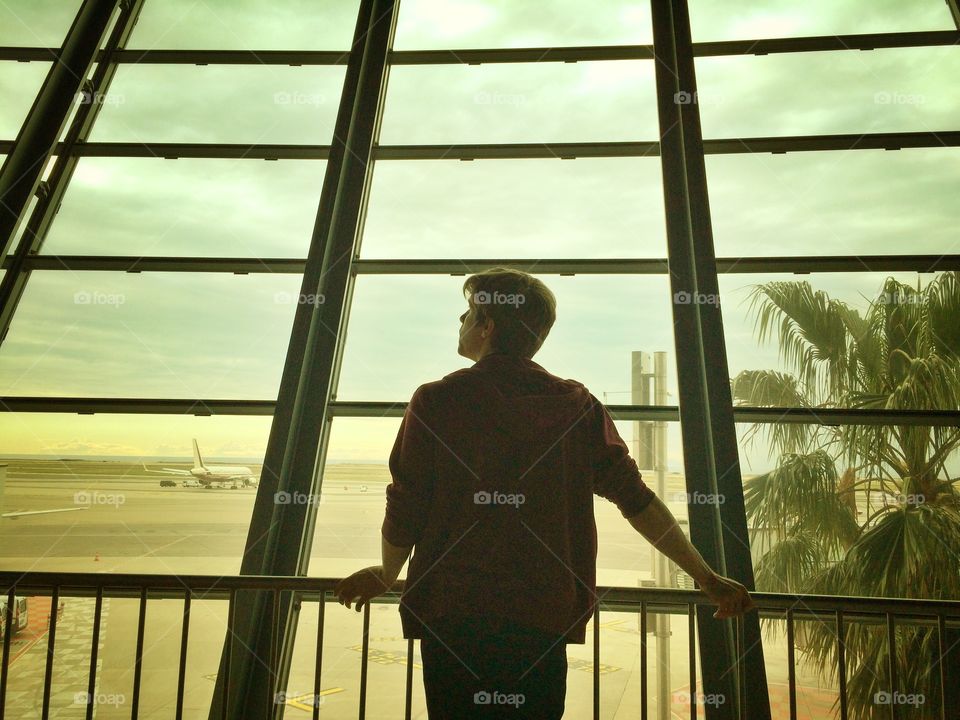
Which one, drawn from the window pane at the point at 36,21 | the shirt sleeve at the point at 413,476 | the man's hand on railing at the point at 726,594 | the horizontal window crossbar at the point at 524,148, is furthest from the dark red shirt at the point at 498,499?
the window pane at the point at 36,21

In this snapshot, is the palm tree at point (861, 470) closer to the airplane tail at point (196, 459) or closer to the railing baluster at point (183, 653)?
the railing baluster at point (183, 653)

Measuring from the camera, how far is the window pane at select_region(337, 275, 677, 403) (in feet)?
10.1

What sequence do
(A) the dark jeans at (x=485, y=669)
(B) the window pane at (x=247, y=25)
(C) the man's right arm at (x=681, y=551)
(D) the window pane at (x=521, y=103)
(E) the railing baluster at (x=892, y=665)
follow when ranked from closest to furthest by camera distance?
(A) the dark jeans at (x=485, y=669) < (C) the man's right arm at (x=681, y=551) < (E) the railing baluster at (x=892, y=665) < (D) the window pane at (x=521, y=103) < (B) the window pane at (x=247, y=25)

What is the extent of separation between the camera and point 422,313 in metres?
3.24

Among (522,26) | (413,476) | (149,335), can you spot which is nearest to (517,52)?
(522,26)

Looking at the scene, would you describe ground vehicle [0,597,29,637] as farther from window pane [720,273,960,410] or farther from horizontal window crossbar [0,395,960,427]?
window pane [720,273,960,410]

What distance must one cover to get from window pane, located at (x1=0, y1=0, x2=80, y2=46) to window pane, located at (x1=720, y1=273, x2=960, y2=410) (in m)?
3.99

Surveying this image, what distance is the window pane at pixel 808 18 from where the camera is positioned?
358 cm

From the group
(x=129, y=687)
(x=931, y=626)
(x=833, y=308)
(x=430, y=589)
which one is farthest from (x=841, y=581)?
(x=129, y=687)

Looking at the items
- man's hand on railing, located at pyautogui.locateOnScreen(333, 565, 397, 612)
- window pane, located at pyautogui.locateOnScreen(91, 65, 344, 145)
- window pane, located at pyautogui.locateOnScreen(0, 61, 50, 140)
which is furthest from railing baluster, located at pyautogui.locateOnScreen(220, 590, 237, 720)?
window pane, located at pyautogui.locateOnScreen(0, 61, 50, 140)

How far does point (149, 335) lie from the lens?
3199 millimetres

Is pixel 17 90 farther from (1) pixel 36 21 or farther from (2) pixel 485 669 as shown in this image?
(2) pixel 485 669

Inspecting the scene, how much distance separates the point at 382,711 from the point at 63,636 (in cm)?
134

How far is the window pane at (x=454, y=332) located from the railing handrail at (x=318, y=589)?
3.38 feet
